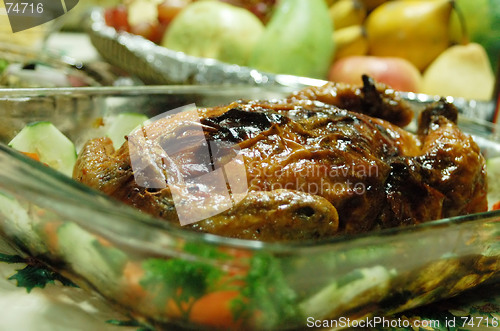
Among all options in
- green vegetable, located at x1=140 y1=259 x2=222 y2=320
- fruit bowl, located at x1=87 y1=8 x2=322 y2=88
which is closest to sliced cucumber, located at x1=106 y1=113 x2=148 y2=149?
green vegetable, located at x1=140 y1=259 x2=222 y2=320

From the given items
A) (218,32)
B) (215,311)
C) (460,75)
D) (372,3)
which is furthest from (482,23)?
(215,311)

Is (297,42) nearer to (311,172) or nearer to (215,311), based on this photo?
(311,172)

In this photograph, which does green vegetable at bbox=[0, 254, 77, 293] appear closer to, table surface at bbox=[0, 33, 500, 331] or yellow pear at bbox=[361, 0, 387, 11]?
table surface at bbox=[0, 33, 500, 331]

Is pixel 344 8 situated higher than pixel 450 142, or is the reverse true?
pixel 344 8

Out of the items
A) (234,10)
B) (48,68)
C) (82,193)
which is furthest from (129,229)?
(234,10)

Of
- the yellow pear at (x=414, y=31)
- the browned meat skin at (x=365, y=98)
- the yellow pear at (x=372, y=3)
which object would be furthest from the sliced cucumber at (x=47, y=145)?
the yellow pear at (x=372, y=3)

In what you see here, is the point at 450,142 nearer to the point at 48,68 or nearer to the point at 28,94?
the point at 28,94

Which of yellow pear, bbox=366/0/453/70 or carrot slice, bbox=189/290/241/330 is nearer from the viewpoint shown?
carrot slice, bbox=189/290/241/330
